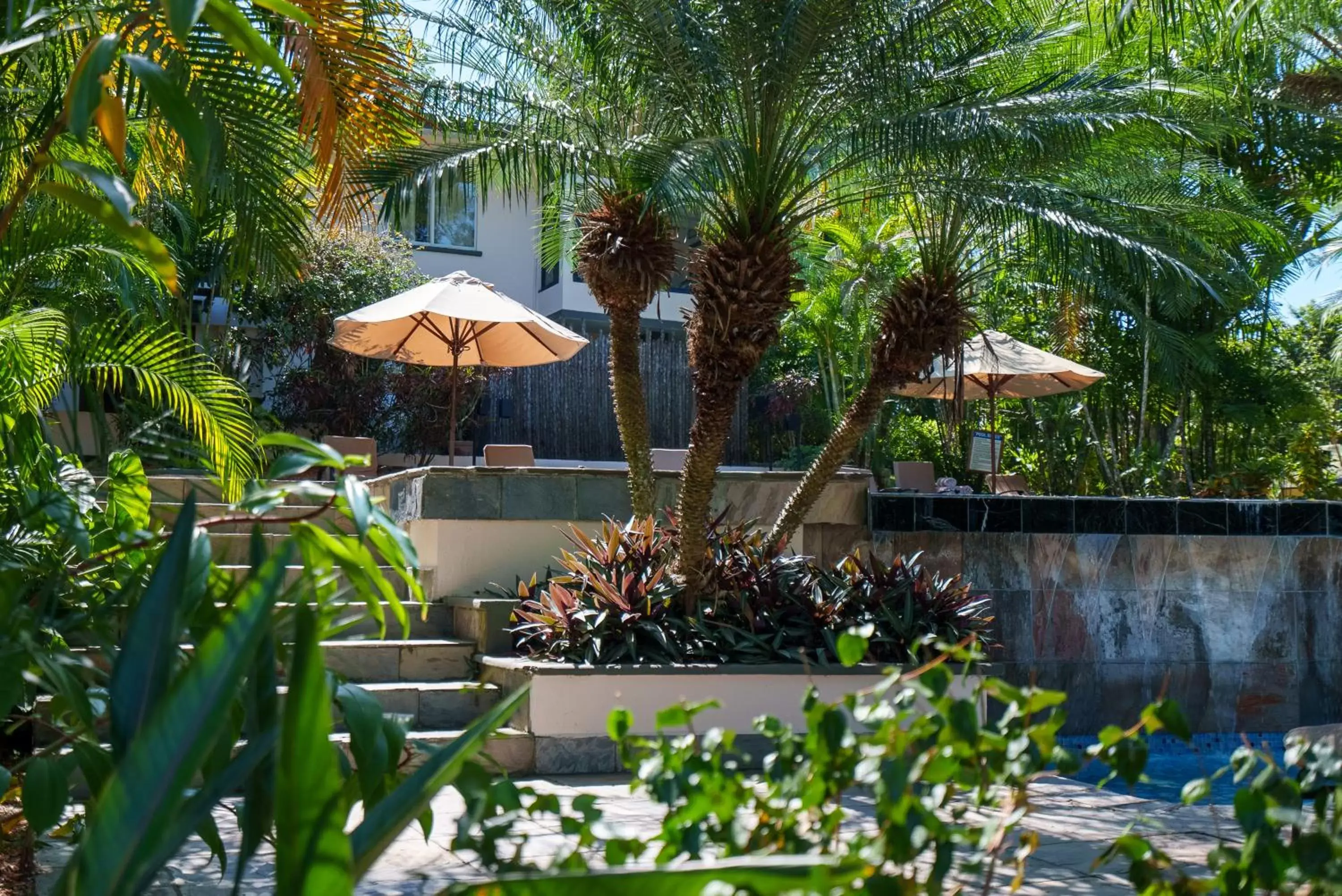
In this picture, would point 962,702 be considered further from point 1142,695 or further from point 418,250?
point 418,250

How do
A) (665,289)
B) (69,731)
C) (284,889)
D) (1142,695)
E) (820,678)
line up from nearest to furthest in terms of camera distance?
(284,889) → (69,731) → (820,678) → (665,289) → (1142,695)

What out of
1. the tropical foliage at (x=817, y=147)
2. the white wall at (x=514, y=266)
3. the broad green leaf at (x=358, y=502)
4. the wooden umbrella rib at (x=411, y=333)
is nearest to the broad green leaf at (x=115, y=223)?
the broad green leaf at (x=358, y=502)

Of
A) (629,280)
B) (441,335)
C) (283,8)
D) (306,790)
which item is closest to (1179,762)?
(629,280)

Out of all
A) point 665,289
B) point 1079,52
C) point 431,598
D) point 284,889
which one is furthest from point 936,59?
point 284,889

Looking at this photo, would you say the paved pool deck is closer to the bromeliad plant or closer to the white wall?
the bromeliad plant

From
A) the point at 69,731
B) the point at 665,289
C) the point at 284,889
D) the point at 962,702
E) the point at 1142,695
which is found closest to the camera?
the point at 284,889

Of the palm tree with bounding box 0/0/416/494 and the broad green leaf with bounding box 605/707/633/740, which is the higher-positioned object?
the palm tree with bounding box 0/0/416/494

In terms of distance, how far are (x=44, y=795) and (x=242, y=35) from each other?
4.96 feet

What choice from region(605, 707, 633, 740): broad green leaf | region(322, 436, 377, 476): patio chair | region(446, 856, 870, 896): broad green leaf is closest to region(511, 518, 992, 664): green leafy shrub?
region(322, 436, 377, 476): patio chair

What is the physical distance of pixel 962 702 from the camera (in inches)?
68.7

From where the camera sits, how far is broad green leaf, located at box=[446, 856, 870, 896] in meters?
1.20

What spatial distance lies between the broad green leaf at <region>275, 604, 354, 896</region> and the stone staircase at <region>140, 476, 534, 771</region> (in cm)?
485

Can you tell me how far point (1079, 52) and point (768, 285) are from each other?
9.99 feet

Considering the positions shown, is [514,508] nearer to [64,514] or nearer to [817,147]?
[817,147]
